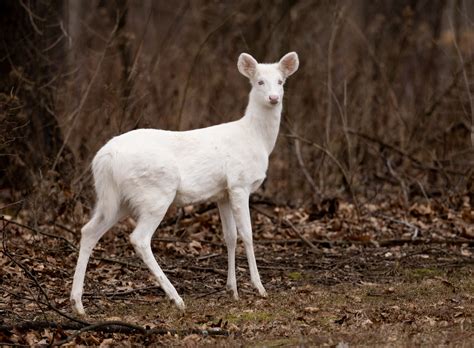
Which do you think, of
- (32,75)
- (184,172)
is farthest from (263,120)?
(32,75)

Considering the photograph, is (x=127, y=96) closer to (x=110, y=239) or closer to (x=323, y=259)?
(x=110, y=239)

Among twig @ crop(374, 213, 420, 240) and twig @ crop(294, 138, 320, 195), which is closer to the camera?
twig @ crop(374, 213, 420, 240)

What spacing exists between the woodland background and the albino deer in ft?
2.08

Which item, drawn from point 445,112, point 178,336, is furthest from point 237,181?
point 445,112

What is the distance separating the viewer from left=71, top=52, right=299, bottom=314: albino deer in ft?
26.9

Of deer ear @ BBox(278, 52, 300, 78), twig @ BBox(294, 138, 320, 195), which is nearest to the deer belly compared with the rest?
deer ear @ BBox(278, 52, 300, 78)

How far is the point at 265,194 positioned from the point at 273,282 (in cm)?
520

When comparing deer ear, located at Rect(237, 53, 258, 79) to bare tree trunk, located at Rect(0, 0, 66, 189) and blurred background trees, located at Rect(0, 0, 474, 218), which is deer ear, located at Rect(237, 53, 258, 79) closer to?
blurred background trees, located at Rect(0, 0, 474, 218)

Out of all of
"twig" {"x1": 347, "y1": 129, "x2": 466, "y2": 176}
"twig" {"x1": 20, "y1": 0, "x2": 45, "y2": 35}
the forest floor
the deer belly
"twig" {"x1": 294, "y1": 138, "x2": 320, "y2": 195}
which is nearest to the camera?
the forest floor

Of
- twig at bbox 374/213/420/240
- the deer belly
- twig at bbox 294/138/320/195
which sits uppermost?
the deer belly

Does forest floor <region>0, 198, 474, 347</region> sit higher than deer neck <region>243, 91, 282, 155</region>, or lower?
lower

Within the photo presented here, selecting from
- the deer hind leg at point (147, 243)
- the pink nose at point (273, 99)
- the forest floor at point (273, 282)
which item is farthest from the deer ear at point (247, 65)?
the forest floor at point (273, 282)

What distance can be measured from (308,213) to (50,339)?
6.95 metres

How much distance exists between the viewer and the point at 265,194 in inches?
587
